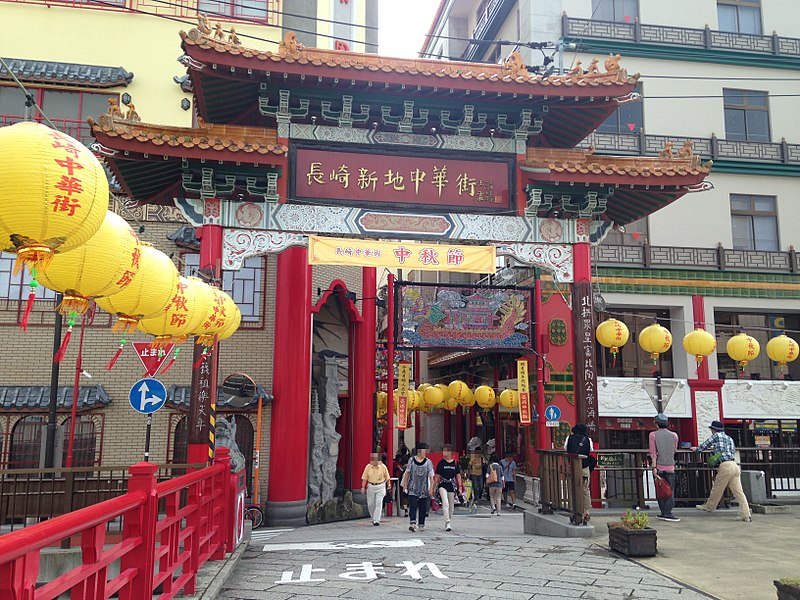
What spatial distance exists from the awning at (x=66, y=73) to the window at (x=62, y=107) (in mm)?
291

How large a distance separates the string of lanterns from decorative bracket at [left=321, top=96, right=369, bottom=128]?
4914mm

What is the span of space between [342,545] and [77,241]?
267 inches

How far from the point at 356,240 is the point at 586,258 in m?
4.43

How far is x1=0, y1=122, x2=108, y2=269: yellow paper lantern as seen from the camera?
15.4ft

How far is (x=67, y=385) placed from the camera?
14672 millimetres

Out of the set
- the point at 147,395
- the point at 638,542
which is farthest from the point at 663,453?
the point at 147,395

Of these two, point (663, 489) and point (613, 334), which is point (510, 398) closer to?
point (613, 334)

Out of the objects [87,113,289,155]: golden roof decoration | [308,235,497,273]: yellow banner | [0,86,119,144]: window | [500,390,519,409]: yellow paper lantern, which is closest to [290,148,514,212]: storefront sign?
[87,113,289,155]: golden roof decoration

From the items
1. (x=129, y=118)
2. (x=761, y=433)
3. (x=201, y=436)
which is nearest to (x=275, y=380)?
(x=201, y=436)

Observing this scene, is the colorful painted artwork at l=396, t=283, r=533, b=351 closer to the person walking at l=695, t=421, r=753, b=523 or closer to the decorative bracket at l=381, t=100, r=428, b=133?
the decorative bracket at l=381, t=100, r=428, b=133

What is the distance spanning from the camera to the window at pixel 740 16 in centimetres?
2273

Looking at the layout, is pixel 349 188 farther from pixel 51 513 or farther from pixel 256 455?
pixel 51 513

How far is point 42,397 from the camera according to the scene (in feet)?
46.8

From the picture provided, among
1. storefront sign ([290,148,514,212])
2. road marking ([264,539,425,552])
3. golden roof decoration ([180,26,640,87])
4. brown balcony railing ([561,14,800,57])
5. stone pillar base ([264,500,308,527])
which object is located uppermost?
brown balcony railing ([561,14,800,57])
